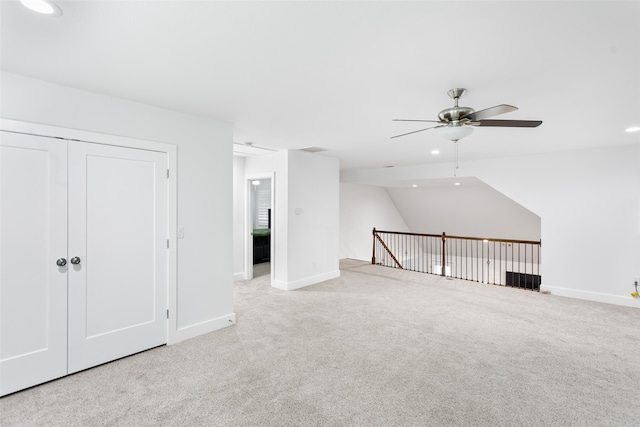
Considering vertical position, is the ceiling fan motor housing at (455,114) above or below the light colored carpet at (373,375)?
above

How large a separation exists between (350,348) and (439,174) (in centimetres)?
462

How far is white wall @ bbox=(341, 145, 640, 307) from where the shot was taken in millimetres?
4508

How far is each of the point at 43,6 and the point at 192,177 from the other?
78.0 inches

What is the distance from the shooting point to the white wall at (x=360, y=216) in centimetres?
866

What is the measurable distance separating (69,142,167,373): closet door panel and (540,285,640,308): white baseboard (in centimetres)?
600

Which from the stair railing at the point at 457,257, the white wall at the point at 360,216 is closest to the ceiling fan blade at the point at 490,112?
the white wall at the point at 360,216

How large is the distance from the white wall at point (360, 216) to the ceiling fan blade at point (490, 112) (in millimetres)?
6185

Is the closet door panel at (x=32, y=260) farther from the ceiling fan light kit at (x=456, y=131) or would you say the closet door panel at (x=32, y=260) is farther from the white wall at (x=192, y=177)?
the ceiling fan light kit at (x=456, y=131)

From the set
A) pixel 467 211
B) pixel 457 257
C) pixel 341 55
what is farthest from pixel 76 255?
pixel 457 257

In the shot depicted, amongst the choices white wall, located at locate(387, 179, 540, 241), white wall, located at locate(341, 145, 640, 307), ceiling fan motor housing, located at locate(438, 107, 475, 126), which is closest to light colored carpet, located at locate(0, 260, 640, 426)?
white wall, located at locate(341, 145, 640, 307)

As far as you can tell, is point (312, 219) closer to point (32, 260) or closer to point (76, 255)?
point (76, 255)

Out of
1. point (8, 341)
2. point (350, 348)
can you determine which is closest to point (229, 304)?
point (350, 348)

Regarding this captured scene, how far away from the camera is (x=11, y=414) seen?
2.08 metres

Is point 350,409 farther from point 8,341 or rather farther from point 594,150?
point 594,150
